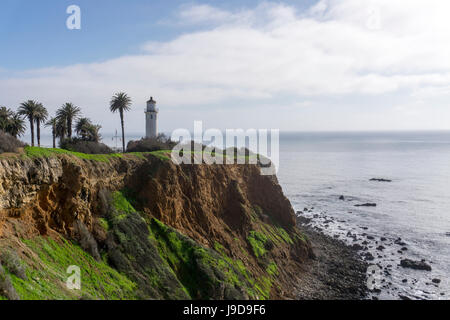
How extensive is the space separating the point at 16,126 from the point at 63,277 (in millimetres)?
34241

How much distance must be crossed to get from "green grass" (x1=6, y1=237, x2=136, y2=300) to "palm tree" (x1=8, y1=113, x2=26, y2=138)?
28827mm

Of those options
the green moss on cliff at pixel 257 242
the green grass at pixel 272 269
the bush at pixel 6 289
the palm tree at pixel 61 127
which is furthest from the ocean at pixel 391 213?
the palm tree at pixel 61 127

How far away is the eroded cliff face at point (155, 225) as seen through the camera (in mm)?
22031

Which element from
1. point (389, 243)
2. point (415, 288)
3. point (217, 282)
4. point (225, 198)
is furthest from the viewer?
point (389, 243)

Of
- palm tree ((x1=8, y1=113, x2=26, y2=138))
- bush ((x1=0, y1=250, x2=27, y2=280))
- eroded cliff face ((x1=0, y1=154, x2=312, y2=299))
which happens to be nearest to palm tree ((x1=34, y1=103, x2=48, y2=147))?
palm tree ((x1=8, y1=113, x2=26, y2=138))

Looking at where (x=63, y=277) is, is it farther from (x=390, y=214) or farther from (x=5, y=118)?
(x=390, y=214)

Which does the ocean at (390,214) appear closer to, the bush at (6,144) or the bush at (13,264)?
the bush at (13,264)

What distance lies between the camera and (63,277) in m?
20.0

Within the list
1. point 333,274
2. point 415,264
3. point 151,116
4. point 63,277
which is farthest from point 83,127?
point 415,264
